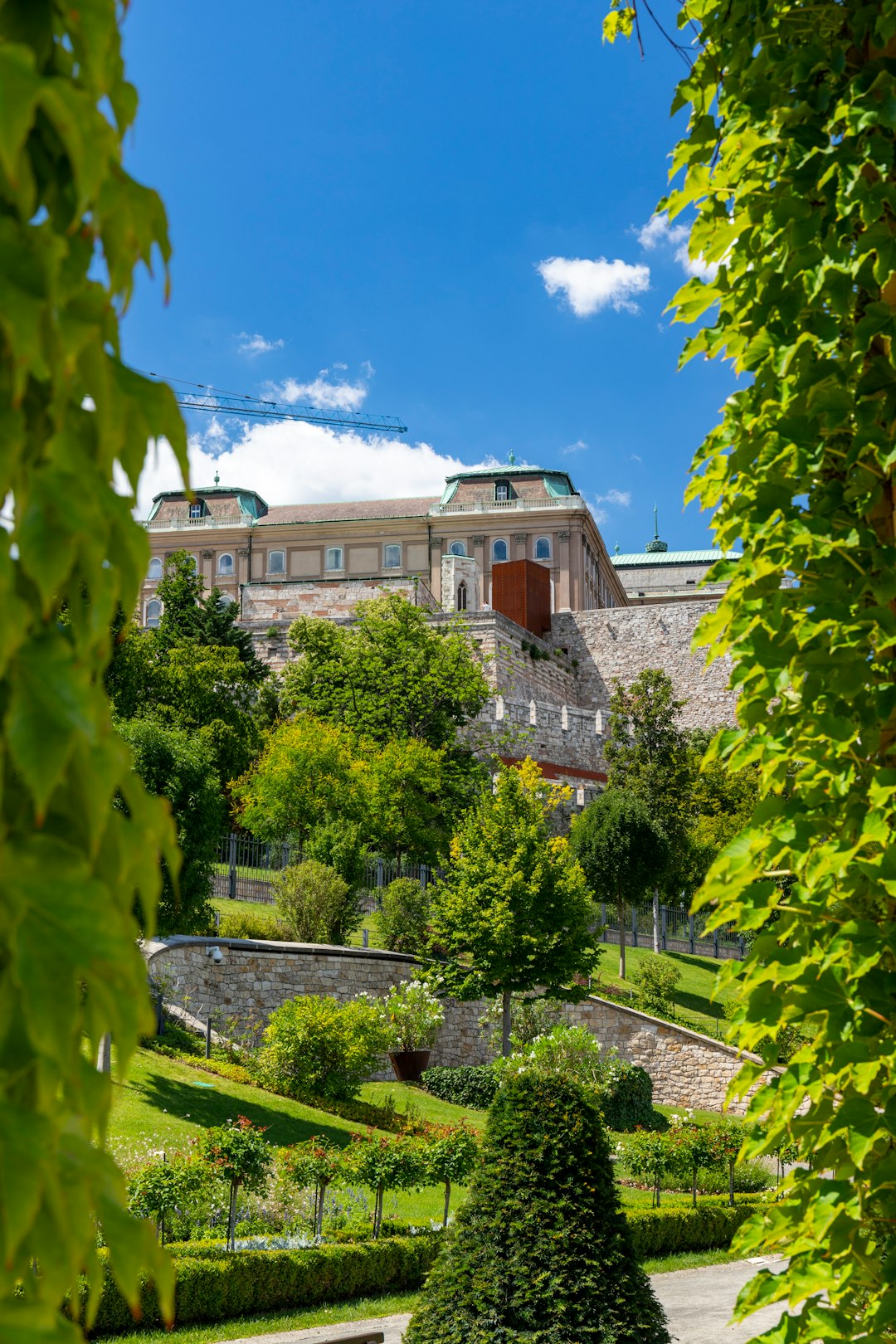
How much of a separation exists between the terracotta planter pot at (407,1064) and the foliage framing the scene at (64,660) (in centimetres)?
2215

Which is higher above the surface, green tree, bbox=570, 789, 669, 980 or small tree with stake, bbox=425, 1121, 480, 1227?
green tree, bbox=570, 789, 669, 980

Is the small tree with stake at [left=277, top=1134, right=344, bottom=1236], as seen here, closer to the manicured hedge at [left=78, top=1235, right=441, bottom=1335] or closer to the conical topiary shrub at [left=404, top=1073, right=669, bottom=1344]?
the manicured hedge at [left=78, top=1235, right=441, bottom=1335]

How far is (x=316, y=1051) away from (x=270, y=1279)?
7698 millimetres

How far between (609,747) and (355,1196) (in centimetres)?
2928

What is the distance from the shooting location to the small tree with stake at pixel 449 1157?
13.1 metres

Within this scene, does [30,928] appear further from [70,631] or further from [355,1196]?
[355,1196]

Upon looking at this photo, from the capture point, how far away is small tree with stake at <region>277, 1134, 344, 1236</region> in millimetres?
12242

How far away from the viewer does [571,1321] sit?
242 inches

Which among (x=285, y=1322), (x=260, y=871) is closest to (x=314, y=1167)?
(x=285, y=1322)

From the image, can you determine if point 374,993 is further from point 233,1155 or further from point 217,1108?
point 233,1155

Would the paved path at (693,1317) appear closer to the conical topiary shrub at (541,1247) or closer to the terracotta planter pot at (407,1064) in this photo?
the conical topiary shrub at (541,1247)

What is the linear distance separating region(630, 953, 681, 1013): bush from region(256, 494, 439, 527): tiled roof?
45.7 metres

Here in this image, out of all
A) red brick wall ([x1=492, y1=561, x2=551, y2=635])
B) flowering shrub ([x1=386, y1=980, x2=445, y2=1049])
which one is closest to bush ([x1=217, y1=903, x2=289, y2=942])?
flowering shrub ([x1=386, y1=980, x2=445, y2=1049])

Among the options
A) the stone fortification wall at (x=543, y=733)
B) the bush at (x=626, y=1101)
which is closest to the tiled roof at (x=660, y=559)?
the stone fortification wall at (x=543, y=733)
